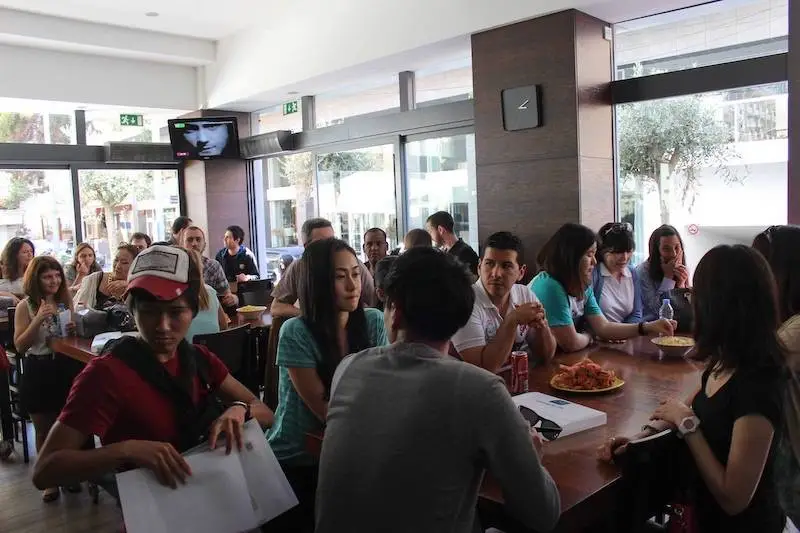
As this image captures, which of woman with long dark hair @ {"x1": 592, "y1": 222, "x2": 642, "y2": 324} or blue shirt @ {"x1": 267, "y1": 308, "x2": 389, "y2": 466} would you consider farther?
woman with long dark hair @ {"x1": 592, "y1": 222, "x2": 642, "y2": 324}

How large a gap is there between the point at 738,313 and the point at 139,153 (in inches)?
347

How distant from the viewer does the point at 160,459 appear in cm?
143

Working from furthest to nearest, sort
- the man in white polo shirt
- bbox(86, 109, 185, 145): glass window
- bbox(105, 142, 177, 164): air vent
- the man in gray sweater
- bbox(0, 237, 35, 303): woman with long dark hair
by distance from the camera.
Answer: bbox(86, 109, 185, 145): glass window < bbox(105, 142, 177, 164): air vent < bbox(0, 237, 35, 303): woman with long dark hair < the man in white polo shirt < the man in gray sweater

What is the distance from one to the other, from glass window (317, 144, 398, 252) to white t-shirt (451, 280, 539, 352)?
4.43 m

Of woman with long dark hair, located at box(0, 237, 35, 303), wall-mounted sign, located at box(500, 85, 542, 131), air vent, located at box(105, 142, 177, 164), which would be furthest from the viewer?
air vent, located at box(105, 142, 177, 164)

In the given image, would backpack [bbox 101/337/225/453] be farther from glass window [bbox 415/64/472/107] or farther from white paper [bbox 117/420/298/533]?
glass window [bbox 415/64/472/107]

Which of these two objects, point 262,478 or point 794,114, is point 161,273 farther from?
point 794,114

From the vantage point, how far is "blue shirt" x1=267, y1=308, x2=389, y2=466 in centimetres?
214

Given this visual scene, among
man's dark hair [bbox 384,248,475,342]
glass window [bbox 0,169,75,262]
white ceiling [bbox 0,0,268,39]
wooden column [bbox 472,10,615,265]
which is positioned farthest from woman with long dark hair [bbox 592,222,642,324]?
glass window [bbox 0,169,75,262]

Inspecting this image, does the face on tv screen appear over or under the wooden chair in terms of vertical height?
over

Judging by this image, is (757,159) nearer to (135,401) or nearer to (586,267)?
(586,267)

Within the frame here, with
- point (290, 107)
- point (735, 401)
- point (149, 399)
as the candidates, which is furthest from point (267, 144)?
point (735, 401)

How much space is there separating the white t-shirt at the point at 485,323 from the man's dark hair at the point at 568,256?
237 mm

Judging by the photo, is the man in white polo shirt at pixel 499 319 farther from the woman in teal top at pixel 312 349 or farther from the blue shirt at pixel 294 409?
the blue shirt at pixel 294 409
